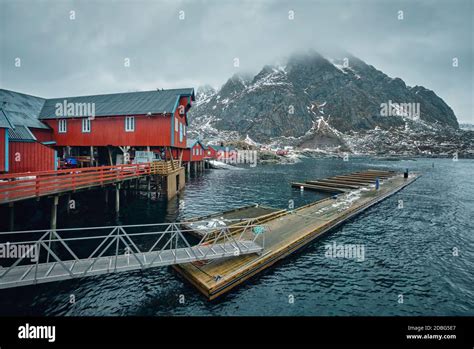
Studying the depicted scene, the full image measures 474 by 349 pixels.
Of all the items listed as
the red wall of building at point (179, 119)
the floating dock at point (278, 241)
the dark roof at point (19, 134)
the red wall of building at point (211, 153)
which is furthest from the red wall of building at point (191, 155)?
the floating dock at point (278, 241)

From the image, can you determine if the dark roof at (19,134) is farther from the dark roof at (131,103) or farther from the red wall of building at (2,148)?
the dark roof at (131,103)

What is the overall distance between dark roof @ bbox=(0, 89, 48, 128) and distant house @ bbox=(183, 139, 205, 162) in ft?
97.0

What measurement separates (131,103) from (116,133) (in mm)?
4816

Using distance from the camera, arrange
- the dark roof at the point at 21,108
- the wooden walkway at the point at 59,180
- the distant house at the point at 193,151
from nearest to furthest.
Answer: the wooden walkway at the point at 59,180
the dark roof at the point at 21,108
the distant house at the point at 193,151

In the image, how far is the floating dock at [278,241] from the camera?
11.9m

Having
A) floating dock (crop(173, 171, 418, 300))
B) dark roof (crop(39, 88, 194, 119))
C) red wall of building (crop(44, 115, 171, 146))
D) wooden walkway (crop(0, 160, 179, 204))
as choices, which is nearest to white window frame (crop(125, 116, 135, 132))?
red wall of building (crop(44, 115, 171, 146))

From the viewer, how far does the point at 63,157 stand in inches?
1394

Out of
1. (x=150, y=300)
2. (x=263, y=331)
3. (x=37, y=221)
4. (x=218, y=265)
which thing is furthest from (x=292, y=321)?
(x=37, y=221)

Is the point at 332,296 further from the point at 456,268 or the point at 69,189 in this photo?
the point at 69,189

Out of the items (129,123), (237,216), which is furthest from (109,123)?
(237,216)

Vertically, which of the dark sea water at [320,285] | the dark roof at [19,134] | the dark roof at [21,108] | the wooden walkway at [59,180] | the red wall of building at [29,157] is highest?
the dark roof at [21,108]

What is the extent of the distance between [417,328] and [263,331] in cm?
600

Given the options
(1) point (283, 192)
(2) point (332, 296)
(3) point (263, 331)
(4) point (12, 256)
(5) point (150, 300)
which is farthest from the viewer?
(1) point (283, 192)

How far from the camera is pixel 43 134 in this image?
33.1m
